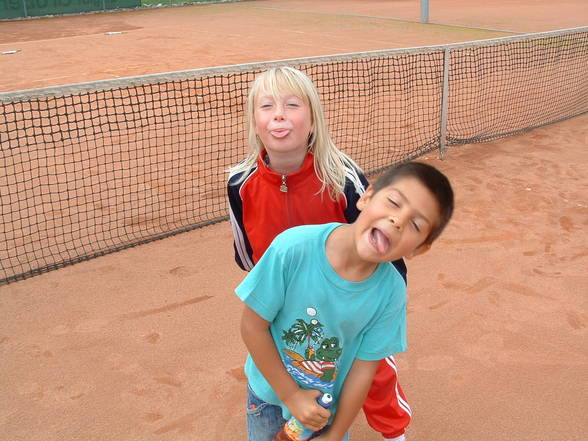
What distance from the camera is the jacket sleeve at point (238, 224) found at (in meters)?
2.55

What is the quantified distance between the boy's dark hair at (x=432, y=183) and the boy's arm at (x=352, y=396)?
0.49m

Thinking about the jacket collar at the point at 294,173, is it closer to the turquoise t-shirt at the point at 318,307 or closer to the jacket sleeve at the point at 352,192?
the jacket sleeve at the point at 352,192

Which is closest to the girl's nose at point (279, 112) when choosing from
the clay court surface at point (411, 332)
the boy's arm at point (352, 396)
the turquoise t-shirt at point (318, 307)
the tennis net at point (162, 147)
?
the turquoise t-shirt at point (318, 307)

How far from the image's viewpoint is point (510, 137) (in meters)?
7.81

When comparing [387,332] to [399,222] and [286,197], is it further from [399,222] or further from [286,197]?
[286,197]

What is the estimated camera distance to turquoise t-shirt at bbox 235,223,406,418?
6.17 feet

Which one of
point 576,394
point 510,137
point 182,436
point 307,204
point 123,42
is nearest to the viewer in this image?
point 307,204

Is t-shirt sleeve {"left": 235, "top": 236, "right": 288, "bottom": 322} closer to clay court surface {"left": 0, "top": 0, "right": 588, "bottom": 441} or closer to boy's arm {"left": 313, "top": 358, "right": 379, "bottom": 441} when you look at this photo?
boy's arm {"left": 313, "top": 358, "right": 379, "bottom": 441}

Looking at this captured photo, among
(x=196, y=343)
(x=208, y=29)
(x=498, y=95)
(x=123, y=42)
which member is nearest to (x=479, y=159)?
(x=498, y=95)

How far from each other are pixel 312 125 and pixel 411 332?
183 centimetres

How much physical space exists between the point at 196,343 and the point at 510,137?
18.2ft

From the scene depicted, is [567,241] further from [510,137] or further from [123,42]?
[123,42]

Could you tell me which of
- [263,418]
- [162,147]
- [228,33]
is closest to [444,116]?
[162,147]

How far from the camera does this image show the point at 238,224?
264 centimetres
